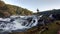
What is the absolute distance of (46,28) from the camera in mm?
4930

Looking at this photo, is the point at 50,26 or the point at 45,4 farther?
the point at 45,4

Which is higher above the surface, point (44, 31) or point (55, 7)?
point (55, 7)

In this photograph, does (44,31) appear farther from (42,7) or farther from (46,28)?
(42,7)

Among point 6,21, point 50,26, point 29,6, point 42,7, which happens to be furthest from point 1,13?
point 50,26

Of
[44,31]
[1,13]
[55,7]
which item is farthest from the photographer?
[1,13]

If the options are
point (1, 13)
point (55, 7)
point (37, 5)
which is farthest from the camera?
point (1, 13)

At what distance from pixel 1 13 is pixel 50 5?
15.5ft

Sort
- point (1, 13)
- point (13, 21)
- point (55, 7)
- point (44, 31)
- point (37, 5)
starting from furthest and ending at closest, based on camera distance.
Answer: point (1, 13) → point (13, 21) → point (37, 5) → point (55, 7) → point (44, 31)

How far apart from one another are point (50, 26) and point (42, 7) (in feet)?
4.81

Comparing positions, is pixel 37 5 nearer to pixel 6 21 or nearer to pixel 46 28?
pixel 46 28

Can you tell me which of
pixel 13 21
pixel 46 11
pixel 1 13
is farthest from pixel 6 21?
pixel 46 11

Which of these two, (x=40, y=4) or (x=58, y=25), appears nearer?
(x=58, y=25)

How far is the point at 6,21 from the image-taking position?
29.1ft

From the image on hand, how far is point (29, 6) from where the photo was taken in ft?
22.5
